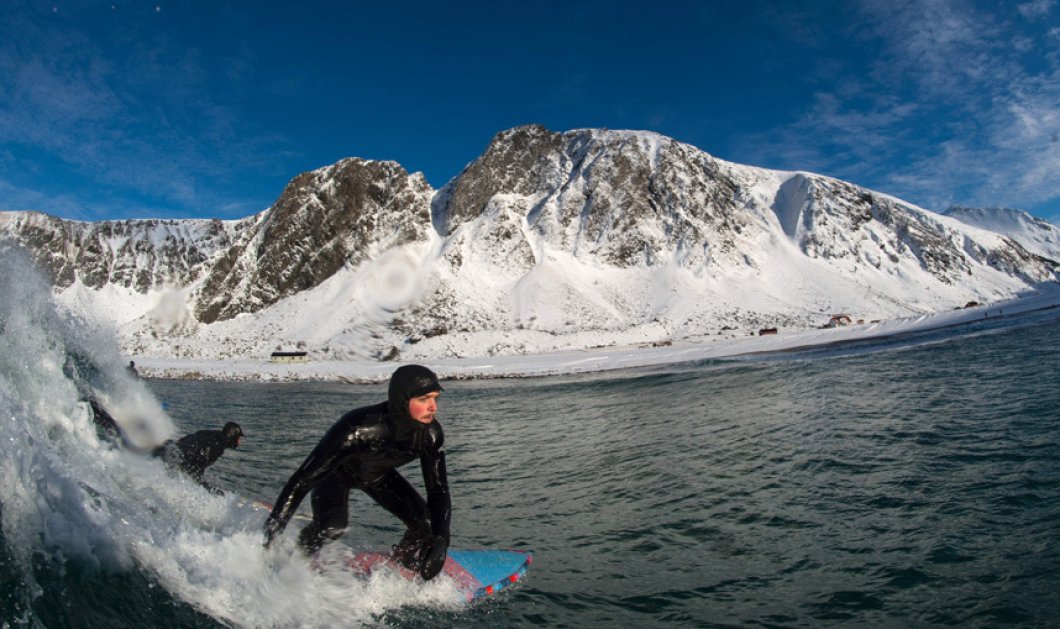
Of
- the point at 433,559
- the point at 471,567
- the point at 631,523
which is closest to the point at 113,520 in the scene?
the point at 433,559

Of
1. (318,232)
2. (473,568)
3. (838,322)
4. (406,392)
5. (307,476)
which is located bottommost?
(473,568)

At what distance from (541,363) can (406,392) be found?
4737 cm

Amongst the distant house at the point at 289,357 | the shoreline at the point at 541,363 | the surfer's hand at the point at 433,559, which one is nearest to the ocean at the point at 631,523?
the surfer's hand at the point at 433,559

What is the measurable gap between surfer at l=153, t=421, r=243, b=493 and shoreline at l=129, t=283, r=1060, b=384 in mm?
35079

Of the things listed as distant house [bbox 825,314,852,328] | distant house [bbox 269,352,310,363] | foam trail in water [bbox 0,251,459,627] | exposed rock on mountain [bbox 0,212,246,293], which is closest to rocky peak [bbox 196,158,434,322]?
distant house [bbox 269,352,310,363]

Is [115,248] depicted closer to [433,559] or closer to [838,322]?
[838,322]

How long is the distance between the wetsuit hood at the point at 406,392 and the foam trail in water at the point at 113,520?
64.8 inches

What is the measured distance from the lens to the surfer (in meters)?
9.61

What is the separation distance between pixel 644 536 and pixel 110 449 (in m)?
7.99

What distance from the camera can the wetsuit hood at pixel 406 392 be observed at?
19.7ft

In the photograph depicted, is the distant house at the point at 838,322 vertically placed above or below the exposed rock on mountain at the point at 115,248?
below

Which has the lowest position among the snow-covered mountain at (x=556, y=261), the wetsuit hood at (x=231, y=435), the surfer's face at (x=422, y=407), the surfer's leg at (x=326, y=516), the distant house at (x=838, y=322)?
the surfer's leg at (x=326, y=516)

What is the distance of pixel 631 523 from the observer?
30.6ft

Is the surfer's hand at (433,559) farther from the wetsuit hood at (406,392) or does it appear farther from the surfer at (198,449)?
the surfer at (198,449)
